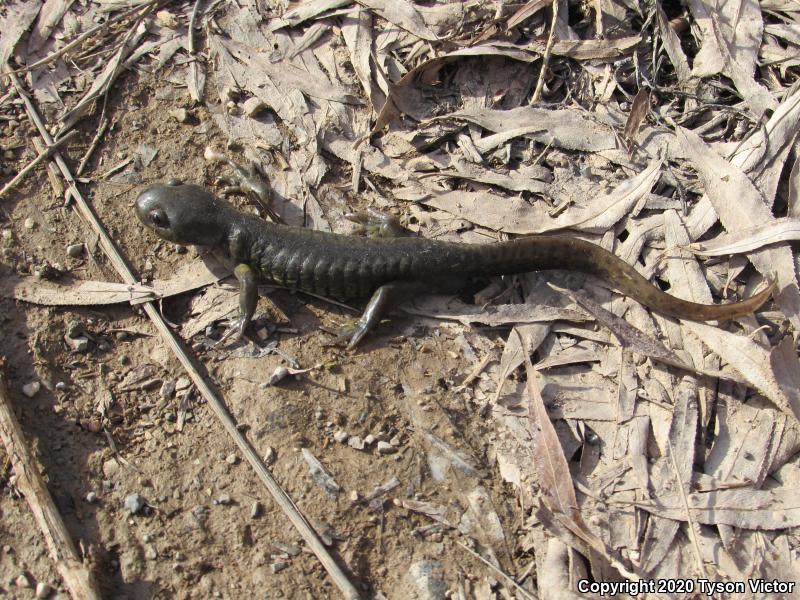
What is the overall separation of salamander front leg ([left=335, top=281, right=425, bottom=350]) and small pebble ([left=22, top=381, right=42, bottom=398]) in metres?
2.31

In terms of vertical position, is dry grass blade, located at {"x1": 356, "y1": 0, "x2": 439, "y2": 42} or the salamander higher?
dry grass blade, located at {"x1": 356, "y1": 0, "x2": 439, "y2": 42}

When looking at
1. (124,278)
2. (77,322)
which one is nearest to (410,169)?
(124,278)

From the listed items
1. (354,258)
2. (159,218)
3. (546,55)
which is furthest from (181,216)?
(546,55)

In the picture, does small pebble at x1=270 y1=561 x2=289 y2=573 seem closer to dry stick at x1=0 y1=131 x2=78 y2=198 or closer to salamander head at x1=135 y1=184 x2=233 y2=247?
salamander head at x1=135 y1=184 x2=233 y2=247

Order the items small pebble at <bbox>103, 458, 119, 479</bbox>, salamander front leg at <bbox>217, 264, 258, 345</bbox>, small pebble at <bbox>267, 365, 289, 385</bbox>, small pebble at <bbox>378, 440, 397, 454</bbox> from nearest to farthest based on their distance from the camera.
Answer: small pebble at <bbox>103, 458, 119, 479</bbox>
small pebble at <bbox>378, 440, 397, 454</bbox>
small pebble at <bbox>267, 365, 289, 385</bbox>
salamander front leg at <bbox>217, 264, 258, 345</bbox>

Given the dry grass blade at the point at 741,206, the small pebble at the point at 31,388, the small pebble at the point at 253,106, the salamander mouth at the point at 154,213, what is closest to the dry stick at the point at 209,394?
the salamander mouth at the point at 154,213

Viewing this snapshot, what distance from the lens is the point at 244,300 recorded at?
5273 millimetres

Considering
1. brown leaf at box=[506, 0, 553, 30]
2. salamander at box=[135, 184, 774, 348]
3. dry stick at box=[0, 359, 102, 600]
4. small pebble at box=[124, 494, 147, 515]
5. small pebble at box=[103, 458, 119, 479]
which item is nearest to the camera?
dry stick at box=[0, 359, 102, 600]

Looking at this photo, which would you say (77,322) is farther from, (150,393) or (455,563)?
(455,563)

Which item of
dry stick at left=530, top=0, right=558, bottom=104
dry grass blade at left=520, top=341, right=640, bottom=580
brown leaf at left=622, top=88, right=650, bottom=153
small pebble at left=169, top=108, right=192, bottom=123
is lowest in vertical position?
dry grass blade at left=520, top=341, right=640, bottom=580

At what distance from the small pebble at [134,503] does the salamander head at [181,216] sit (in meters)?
2.19

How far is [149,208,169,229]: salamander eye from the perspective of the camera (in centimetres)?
544

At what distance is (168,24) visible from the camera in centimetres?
653

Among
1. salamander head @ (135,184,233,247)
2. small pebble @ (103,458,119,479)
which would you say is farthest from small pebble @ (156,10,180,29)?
small pebble @ (103,458,119,479)
